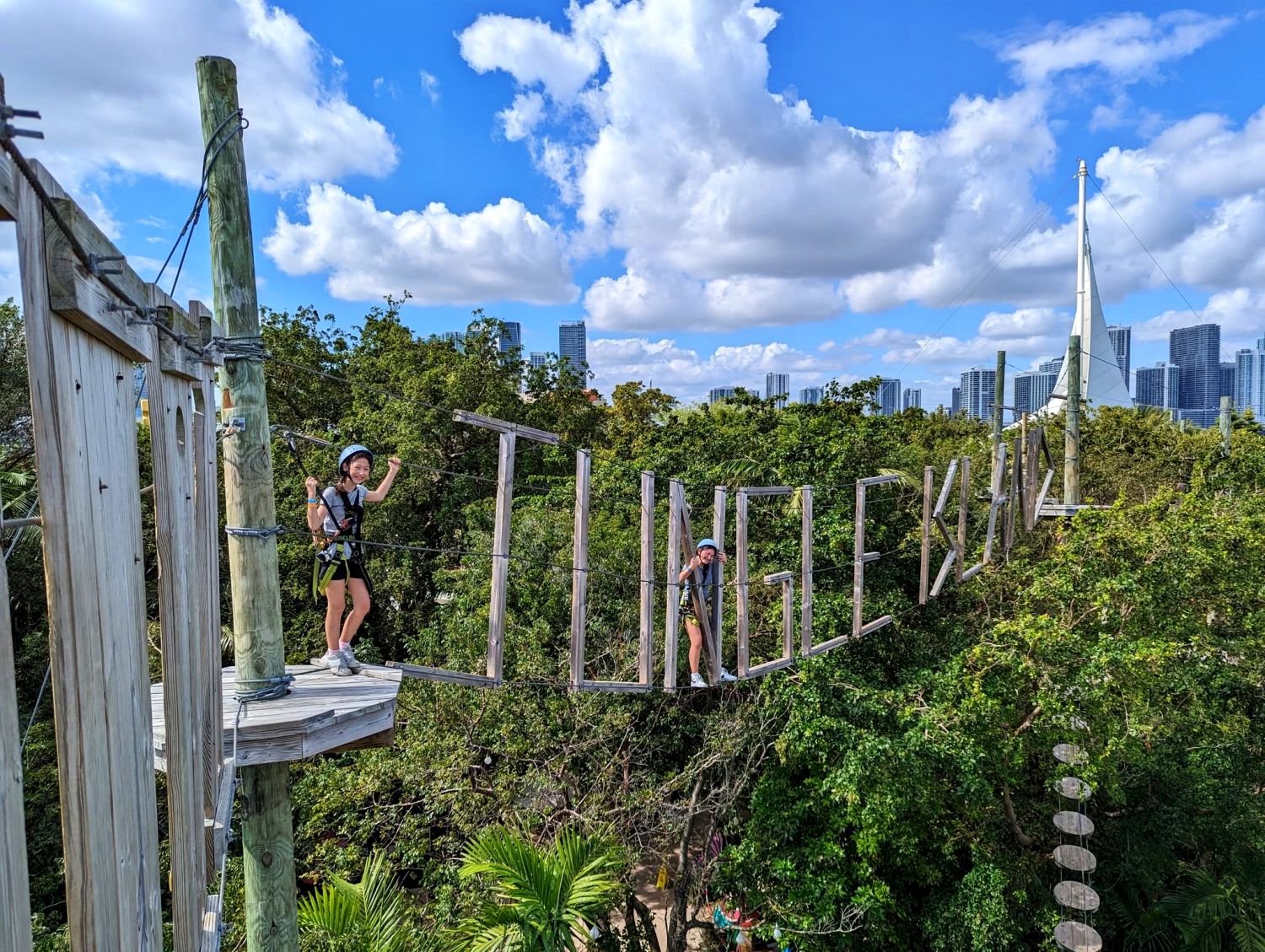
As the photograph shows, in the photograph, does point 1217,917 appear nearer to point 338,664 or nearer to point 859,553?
point 859,553

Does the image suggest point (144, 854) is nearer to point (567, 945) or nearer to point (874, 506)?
point (567, 945)

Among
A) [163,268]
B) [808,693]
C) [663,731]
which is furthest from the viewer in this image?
[663,731]

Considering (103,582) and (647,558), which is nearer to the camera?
(103,582)

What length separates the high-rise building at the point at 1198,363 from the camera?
184 ft

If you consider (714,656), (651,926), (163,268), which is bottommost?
(651,926)

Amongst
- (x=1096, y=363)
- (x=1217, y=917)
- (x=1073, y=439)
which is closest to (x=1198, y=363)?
(x=1096, y=363)

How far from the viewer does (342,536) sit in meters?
4.20

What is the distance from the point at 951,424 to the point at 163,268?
2675 centimetres

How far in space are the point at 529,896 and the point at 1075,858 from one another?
18.3 feet

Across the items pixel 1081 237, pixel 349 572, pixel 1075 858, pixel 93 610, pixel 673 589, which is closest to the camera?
pixel 93 610

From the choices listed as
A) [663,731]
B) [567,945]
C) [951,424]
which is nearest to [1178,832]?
[663,731]

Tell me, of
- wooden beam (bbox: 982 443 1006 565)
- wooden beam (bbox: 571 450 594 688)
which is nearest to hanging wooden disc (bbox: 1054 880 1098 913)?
wooden beam (bbox: 982 443 1006 565)

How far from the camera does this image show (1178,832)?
945 cm

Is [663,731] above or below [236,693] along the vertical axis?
below
